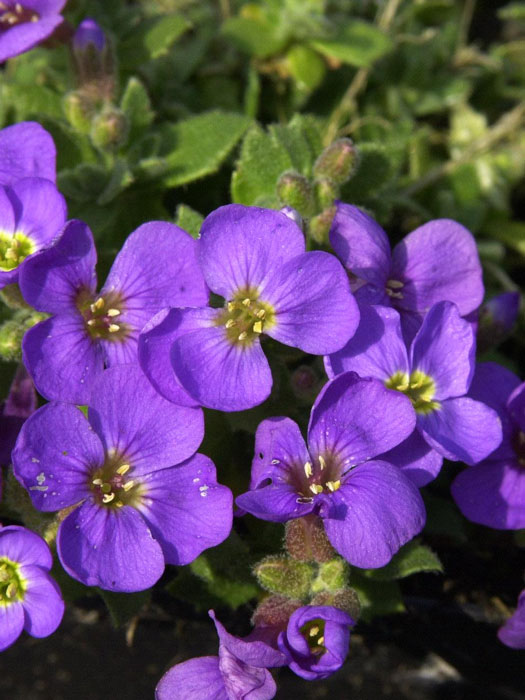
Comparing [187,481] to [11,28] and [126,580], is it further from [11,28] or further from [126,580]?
[11,28]

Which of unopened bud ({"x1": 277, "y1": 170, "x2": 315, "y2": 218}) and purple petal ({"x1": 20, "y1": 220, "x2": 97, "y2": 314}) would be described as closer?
purple petal ({"x1": 20, "y1": 220, "x2": 97, "y2": 314})

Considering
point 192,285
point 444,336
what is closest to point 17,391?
point 192,285

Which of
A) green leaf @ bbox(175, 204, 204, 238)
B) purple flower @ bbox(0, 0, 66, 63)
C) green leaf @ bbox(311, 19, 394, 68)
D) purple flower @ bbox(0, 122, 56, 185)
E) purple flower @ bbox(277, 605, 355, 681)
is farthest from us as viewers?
green leaf @ bbox(311, 19, 394, 68)

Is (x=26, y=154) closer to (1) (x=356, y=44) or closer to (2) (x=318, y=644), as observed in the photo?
(2) (x=318, y=644)

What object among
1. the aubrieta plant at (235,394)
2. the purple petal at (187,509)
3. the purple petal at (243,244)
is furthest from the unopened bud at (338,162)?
the purple petal at (187,509)

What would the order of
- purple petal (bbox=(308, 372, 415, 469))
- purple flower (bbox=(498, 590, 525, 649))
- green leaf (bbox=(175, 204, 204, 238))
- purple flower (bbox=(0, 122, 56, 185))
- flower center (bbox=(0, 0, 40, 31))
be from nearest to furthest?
purple petal (bbox=(308, 372, 415, 469))
purple flower (bbox=(498, 590, 525, 649))
purple flower (bbox=(0, 122, 56, 185))
green leaf (bbox=(175, 204, 204, 238))
flower center (bbox=(0, 0, 40, 31))

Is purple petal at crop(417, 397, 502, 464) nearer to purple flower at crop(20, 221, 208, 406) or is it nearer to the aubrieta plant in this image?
the aubrieta plant

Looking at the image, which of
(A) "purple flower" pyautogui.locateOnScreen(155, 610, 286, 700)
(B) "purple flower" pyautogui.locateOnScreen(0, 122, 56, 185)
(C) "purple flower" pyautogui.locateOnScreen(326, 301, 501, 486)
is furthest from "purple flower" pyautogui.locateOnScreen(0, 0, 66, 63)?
(A) "purple flower" pyautogui.locateOnScreen(155, 610, 286, 700)

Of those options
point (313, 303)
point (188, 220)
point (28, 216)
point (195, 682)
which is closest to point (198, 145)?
point (188, 220)
